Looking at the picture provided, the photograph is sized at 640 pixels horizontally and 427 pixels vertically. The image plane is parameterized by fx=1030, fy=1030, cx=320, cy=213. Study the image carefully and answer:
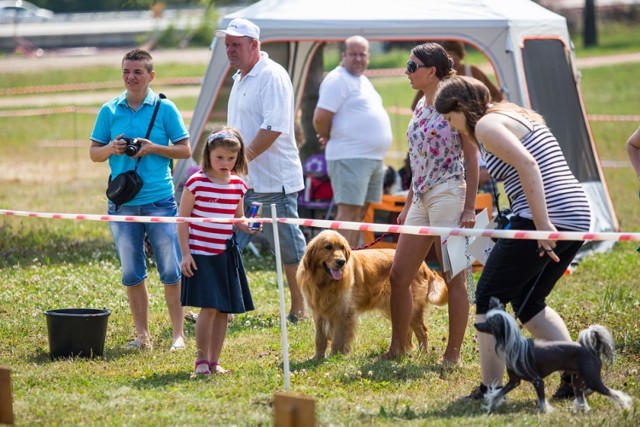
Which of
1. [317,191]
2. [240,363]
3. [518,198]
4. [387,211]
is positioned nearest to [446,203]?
[518,198]

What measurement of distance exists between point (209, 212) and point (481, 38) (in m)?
4.77

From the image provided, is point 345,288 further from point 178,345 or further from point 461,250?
point 178,345

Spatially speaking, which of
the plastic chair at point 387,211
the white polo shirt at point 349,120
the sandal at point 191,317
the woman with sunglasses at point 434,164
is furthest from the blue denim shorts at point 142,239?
the plastic chair at point 387,211

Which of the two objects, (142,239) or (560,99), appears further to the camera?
(560,99)

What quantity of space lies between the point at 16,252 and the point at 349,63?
12.1 ft

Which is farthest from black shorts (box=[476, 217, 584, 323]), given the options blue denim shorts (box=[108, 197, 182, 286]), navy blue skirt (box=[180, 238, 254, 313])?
blue denim shorts (box=[108, 197, 182, 286])

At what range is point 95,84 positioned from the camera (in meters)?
28.0

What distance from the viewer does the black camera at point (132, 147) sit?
A: 21.3 ft

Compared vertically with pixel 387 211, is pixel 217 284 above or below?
above

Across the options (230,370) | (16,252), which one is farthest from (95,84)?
(230,370)

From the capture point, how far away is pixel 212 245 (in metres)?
5.88

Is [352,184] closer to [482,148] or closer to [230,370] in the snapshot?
[230,370]

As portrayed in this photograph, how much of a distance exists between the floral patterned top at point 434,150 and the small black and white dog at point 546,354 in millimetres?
1096

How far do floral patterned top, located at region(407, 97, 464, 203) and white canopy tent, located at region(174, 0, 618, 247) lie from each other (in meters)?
3.93
